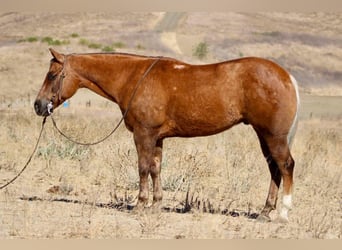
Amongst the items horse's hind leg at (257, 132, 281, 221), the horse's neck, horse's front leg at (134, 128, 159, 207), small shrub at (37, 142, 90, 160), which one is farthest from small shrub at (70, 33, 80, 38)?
horse's hind leg at (257, 132, 281, 221)

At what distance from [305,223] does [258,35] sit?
18054mm

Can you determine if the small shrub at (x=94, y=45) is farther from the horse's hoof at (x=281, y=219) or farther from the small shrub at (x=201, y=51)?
the horse's hoof at (x=281, y=219)

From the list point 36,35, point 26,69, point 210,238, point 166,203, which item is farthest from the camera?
point 36,35

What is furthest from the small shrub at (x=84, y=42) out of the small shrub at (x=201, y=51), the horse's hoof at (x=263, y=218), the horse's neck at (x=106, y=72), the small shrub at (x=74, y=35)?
the horse's hoof at (x=263, y=218)

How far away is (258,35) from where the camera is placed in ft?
82.5

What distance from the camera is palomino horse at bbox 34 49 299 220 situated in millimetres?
7434

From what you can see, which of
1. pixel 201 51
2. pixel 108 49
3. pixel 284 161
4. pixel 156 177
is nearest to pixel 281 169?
pixel 284 161

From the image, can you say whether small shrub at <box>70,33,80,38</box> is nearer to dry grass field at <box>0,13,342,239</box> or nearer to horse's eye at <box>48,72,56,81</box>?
dry grass field at <box>0,13,342,239</box>

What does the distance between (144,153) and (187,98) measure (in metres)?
0.78

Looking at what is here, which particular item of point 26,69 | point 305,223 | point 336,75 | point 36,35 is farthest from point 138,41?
point 305,223

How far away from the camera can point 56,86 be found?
26.0 ft

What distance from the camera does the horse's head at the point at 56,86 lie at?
7.90 meters

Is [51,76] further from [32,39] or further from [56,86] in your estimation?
[32,39]

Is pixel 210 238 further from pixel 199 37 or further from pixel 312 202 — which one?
pixel 199 37
